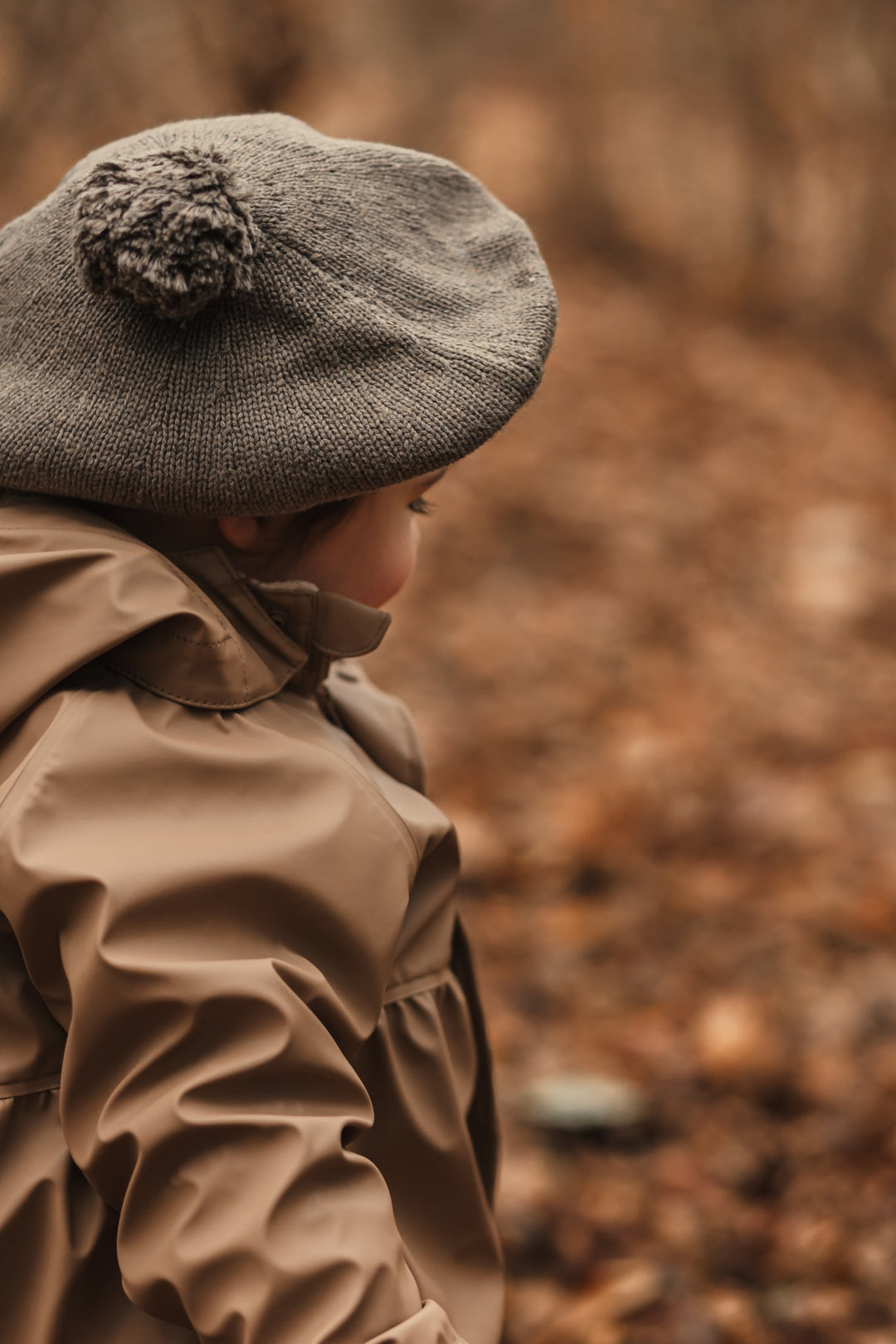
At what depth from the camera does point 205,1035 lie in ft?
3.33

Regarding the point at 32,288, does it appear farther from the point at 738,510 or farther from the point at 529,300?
the point at 738,510

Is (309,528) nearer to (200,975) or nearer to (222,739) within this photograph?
(222,739)

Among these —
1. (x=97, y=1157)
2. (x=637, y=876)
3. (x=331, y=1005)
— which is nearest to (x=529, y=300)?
(x=331, y=1005)

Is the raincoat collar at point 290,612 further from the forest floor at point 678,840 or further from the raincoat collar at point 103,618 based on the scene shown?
the forest floor at point 678,840

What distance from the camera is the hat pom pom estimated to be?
108 centimetres

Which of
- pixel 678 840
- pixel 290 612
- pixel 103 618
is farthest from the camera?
pixel 678 840

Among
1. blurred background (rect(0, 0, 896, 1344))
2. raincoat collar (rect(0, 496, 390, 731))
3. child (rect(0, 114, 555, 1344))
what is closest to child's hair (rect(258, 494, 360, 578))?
child (rect(0, 114, 555, 1344))

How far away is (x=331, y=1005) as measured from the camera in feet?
3.59

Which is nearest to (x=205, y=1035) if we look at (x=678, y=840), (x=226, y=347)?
(x=226, y=347)

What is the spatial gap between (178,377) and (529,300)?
35cm

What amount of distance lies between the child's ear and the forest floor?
2.69ft

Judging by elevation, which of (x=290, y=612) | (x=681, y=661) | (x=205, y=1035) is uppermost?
(x=290, y=612)

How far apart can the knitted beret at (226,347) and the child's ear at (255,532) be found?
90 mm

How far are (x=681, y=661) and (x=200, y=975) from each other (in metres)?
3.42
